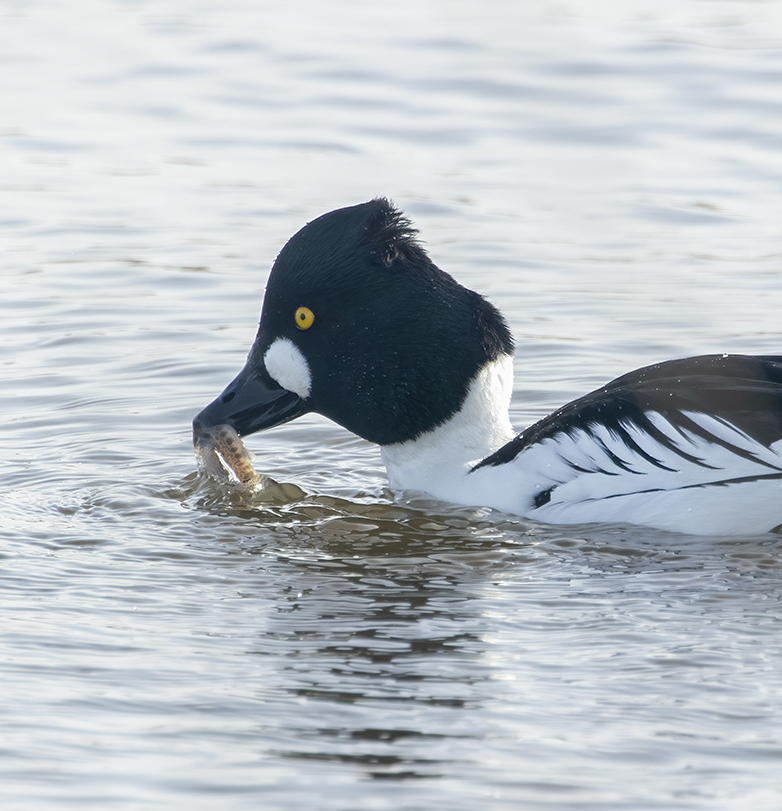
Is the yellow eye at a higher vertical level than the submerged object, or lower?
higher

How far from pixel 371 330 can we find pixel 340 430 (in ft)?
5.86

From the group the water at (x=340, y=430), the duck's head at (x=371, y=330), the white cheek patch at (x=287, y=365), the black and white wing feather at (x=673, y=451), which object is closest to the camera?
the water at (x=340, y=430)

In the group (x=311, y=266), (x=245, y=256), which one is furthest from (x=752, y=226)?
(x=311, y=266)

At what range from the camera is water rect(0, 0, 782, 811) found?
15.3 ft

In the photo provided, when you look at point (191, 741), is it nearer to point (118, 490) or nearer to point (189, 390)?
point (118, 490)

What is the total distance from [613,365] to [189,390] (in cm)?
265

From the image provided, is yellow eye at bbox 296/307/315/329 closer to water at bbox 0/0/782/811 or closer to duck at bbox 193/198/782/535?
duck at bbox 193/198/782/535

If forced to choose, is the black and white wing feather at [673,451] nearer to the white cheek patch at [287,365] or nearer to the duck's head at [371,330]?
the duck's head at [371,330]

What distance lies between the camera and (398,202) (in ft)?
41.7

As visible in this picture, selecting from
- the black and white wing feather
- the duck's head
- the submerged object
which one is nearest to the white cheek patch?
the duck's head

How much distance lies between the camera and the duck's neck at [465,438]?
718 centimetres

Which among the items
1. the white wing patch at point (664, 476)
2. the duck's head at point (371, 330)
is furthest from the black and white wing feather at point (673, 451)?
the duck's head at point (371, 330)

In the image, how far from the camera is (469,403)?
7.19 m

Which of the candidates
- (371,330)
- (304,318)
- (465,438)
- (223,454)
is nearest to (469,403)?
(465,438)
